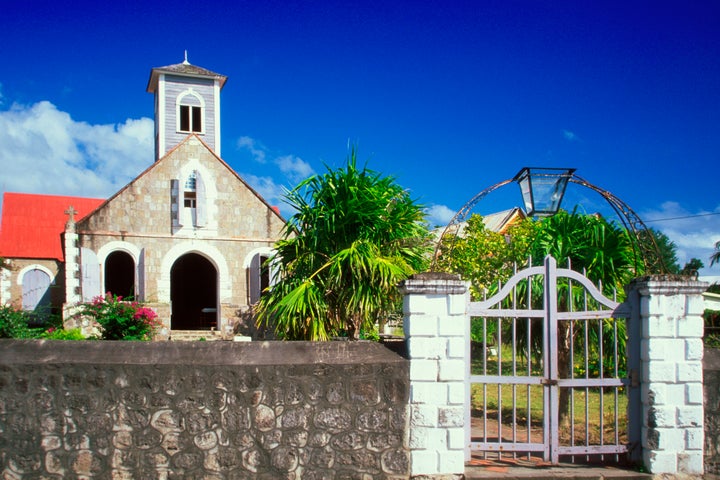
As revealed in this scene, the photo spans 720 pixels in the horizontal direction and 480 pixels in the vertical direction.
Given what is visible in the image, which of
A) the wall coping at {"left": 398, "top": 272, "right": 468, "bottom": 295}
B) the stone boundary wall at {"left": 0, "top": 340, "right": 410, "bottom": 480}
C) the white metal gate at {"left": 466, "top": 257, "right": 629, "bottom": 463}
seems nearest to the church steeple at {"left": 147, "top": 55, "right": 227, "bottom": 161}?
the white metal gate at {"left": 466, "top": 257, "right": 629, "bottom": 463}

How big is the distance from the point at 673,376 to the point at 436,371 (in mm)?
2257

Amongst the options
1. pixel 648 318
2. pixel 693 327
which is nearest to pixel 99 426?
pixel 648 318

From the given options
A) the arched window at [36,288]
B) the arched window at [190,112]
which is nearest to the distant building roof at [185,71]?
the arched window at [190,112]

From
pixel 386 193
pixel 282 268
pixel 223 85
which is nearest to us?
pixel 386 193

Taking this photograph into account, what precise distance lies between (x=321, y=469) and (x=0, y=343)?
119 inches

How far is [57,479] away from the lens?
224 inches

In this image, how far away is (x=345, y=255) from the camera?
9.53m

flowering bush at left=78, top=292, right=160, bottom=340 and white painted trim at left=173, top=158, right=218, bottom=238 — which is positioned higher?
white painted trim at left=173, top=158, right=218, bottom=238

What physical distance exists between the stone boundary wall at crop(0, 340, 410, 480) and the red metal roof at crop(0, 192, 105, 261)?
945 inches

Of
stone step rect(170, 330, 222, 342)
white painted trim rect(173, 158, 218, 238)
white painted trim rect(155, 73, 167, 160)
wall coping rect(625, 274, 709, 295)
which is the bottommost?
stone step rect(170, 330, 222, 342)

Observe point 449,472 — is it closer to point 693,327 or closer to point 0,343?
point 693,327

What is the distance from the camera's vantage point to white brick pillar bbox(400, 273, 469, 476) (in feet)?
19.9

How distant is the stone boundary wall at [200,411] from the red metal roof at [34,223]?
78.7 feet

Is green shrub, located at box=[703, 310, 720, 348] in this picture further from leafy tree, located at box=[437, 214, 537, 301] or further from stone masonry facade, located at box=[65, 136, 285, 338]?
stone masonry facade, located at box=[65, 136, 285, 338]
